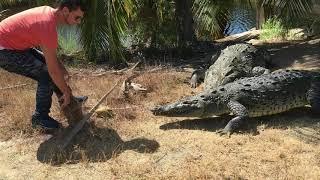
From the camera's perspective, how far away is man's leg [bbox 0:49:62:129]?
526 centimetres

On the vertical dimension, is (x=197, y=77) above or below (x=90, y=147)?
above

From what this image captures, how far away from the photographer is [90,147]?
17.4ft

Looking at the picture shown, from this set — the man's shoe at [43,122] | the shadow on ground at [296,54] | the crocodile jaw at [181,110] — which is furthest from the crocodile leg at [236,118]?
the shadow on ground at [296,54]

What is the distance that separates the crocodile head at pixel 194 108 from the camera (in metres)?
6.00

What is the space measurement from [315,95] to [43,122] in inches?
125

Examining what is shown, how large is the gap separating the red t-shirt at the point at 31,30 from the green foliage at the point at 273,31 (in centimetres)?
788

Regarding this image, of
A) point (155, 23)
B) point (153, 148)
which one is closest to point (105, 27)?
point (155, 23)

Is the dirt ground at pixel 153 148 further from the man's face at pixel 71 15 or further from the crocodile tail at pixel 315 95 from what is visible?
the man's face at pixel 71 15

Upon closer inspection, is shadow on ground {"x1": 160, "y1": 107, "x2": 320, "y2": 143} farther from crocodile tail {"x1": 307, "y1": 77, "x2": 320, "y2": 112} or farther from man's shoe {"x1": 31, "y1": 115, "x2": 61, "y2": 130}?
man's shoe {"x1": 31, "y1": 115, "x2": 61, "y2": 130}

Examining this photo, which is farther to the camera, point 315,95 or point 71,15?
point 315,95

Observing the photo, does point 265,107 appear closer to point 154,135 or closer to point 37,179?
point 154,135

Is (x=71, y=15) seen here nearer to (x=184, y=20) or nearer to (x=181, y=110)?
(x=181, y=110)

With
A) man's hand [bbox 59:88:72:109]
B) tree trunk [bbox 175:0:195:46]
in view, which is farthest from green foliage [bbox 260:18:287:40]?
man's hand [bbox 59:88:72:109]

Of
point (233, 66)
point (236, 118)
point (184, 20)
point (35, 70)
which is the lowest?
point (236, 118)
